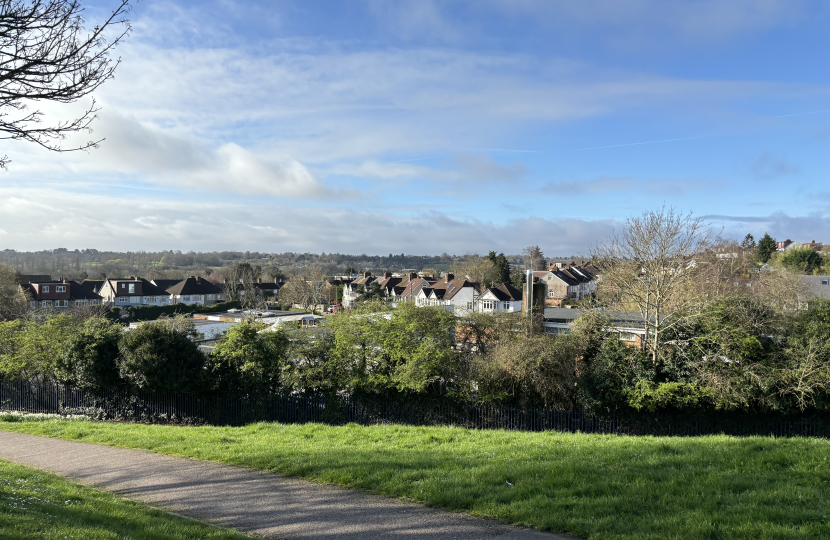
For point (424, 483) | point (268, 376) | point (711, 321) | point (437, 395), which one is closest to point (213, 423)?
point (268, 376)

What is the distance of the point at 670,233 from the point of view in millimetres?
20953

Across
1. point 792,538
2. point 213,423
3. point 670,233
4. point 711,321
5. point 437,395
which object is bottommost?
point 213,423

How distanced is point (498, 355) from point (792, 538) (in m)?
12.0

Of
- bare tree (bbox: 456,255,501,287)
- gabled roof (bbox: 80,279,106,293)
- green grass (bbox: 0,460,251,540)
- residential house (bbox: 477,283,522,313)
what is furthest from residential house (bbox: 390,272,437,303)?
green grass (bbox: 0,460,251,540)

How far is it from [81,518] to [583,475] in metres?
6.74

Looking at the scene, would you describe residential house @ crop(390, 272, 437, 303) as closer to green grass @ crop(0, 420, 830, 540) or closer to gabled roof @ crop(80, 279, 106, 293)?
gabled roof @ crop(80, 279, 106, 293)

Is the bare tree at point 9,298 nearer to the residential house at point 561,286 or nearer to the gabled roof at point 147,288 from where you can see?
the gabled roof at point 147,288

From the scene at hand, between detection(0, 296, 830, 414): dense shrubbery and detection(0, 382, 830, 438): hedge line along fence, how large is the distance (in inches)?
15.0

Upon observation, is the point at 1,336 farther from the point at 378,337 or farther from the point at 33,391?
the point at 378,337

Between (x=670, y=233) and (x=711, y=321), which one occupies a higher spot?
(x=670, y=233)

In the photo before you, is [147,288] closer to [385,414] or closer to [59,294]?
[59,294]

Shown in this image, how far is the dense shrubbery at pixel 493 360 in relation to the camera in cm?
1625

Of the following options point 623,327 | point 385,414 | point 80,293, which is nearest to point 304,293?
point 80,293

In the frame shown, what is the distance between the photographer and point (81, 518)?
21.0 feet
